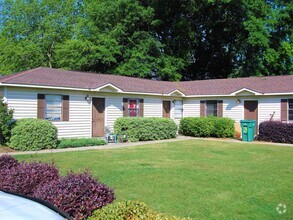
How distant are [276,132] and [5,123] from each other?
44.6 ft

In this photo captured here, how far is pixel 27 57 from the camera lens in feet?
117

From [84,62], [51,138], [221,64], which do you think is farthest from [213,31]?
[51,138]

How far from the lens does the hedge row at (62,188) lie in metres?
4.14

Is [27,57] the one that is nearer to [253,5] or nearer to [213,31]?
[213,31]

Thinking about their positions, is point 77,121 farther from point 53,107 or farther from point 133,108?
point 133,108

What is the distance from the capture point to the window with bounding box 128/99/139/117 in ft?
63.2

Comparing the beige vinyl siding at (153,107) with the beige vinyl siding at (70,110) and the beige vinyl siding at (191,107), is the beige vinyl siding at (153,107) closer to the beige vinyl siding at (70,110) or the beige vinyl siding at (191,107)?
the beige vinyl siding at (191,107)

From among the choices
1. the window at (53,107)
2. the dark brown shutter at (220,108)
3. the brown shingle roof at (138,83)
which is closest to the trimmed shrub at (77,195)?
the brown shingle roof at (138,83)

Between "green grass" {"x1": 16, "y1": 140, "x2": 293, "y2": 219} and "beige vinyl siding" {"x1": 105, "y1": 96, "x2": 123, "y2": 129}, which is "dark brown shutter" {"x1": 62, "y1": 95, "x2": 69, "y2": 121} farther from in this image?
"green grass" {"x1": 16, "y1": 140, "x2": 293, "y2": 219}

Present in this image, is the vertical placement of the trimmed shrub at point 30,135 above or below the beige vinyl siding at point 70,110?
below

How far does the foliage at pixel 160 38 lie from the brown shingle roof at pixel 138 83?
5.97m

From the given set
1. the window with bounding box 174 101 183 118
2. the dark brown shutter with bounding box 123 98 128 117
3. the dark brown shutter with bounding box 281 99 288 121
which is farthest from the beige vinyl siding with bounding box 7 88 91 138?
the dark brown shutter with bounding box 281 99 288 121

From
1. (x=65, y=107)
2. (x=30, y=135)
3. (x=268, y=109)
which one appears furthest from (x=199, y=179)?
(x=268, y=109)

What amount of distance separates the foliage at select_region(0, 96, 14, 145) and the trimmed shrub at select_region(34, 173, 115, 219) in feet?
32.3
